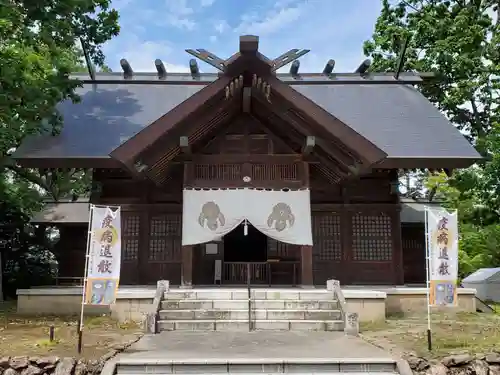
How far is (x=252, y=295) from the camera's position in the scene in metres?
10.6

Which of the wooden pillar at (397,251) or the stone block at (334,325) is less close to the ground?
the wooden pillar at (397,251)

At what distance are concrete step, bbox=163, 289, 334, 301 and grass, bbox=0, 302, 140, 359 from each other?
1160mm

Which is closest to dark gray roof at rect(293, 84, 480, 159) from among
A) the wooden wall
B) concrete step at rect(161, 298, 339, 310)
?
the wooden wall

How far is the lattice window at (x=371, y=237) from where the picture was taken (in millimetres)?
13602

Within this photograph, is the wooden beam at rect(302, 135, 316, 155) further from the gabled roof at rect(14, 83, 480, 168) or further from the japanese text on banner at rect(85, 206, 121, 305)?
the japanese text on banner at rect(85, 206, 121, 305)

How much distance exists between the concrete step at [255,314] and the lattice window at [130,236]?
12.6ft

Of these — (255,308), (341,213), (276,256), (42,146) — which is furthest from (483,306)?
(42,146)

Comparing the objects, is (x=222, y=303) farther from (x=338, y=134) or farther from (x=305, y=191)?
(x=338, y=134)

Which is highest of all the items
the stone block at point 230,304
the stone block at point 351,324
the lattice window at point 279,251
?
the lattice window at point 279,251

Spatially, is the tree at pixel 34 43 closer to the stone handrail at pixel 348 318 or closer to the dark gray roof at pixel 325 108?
the dark gray roof at pixel 325 108

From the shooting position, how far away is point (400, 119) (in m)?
15.6

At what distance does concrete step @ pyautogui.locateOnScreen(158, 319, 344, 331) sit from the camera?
31.3 ft

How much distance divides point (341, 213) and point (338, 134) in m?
3.46

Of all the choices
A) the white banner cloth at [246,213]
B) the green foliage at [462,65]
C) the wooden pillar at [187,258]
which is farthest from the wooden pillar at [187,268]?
the green foliage at [462,65]
